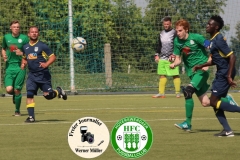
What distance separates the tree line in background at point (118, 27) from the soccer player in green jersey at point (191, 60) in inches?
578

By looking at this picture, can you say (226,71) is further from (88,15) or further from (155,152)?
(88,15)

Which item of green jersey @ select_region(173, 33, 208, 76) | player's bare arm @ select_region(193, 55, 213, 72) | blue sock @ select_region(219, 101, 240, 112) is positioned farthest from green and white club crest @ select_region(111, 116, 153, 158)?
green jersey @ select_region(173, 33, 208, 76)

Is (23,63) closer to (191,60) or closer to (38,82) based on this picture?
(38,82)

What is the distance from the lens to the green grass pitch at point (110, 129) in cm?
921

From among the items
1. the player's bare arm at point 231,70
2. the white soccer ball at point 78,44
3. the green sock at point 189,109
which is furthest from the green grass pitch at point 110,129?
the white soccer ball at point 78,44

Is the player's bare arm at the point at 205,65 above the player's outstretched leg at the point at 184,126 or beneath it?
above

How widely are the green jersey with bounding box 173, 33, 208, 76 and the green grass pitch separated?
1090 mm

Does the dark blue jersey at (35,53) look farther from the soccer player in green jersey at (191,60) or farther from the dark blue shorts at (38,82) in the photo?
the soccer player in green jersey at (191,60)

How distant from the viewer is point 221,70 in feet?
37.1

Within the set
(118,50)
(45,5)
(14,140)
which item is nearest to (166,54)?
(118,50)

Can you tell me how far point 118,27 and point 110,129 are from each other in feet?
51.7

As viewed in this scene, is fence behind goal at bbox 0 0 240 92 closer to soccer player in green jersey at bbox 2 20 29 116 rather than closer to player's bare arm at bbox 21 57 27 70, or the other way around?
soccer player in green jersey at bbox 2 20 29 116

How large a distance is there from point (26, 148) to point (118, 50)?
733 inches

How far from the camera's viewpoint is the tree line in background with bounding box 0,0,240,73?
2770cm
